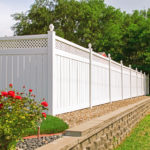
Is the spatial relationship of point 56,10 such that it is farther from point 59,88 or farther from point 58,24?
point 59,88

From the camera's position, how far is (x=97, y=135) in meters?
4.43

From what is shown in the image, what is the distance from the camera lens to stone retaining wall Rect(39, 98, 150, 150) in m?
3.40

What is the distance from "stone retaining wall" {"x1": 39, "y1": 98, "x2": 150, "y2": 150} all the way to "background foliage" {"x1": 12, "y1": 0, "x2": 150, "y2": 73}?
2013 cm

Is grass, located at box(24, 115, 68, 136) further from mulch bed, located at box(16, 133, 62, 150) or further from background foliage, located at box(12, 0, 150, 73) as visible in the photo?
background foliage, located at box(12, 0, 150, 73)

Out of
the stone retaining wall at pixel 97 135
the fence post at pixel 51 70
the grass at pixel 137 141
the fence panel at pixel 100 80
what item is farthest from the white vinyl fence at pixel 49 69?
the grass at pixel 137 141

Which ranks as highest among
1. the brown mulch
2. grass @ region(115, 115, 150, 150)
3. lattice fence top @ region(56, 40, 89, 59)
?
lattice fence top @ region(56, 40, 89, 59)

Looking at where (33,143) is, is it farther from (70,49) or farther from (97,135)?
(70,49)

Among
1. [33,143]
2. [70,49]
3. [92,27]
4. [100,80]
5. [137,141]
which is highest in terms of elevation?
[92,27]

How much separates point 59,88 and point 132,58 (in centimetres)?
2455

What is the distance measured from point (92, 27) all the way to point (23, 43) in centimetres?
3270

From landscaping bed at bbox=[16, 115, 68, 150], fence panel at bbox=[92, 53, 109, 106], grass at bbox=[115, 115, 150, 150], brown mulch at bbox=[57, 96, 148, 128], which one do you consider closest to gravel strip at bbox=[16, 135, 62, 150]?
landscaping bed at bbox=[16, 115, 68, 150]

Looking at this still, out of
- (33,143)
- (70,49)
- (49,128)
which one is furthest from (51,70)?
(33,143)

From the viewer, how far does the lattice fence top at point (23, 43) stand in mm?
6961

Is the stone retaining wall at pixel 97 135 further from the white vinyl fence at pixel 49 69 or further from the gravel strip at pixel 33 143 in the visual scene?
the white vinyl fence at pixel 49 69
